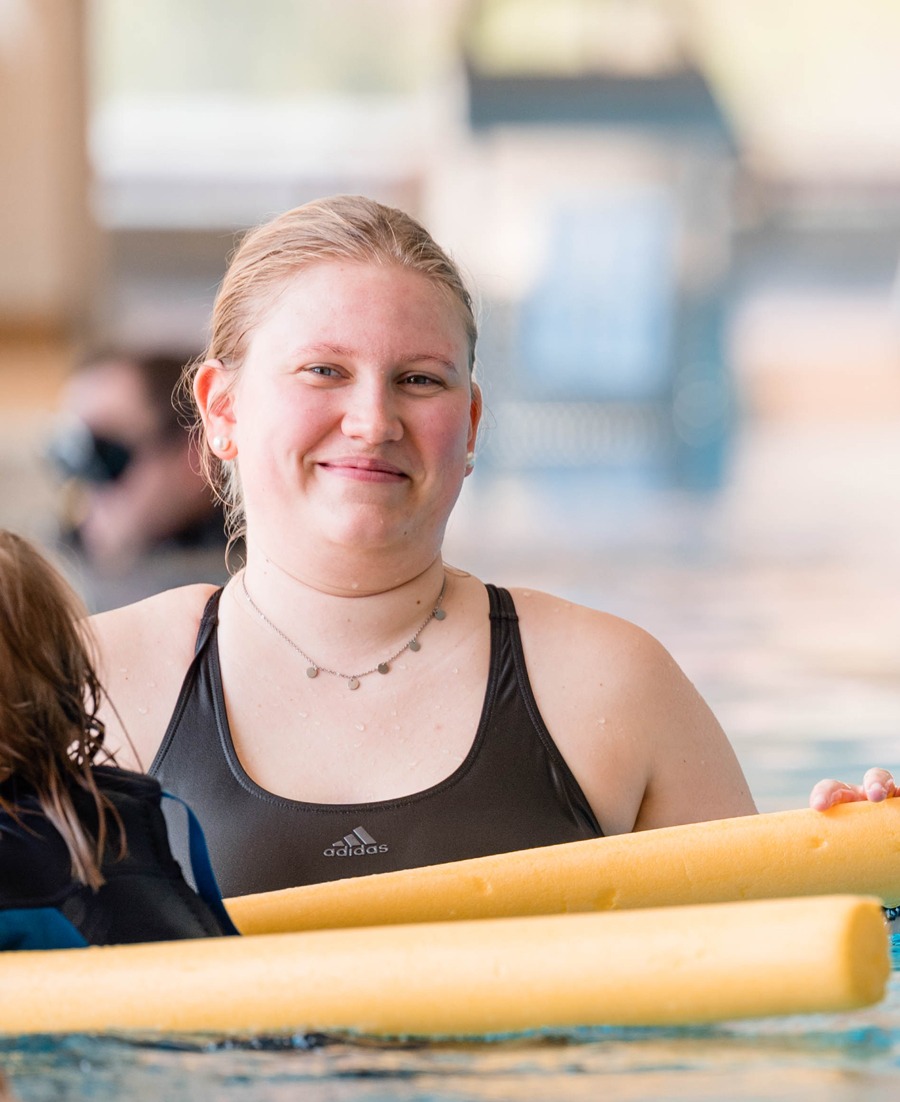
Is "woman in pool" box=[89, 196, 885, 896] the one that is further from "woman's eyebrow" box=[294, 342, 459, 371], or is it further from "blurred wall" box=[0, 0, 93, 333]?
"blurred wall" box=[0, 0, 93, 333]

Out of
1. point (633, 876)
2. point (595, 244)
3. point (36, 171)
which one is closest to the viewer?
point (633, 876)

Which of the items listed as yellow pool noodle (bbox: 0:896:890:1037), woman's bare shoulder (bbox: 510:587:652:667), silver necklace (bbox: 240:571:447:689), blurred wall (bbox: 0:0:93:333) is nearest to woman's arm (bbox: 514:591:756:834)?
woman's bare shoulder (bbox: 510:587:652:667)

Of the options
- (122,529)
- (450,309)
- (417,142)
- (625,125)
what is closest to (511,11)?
(417,142)

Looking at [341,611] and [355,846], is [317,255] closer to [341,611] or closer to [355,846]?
[341,611]

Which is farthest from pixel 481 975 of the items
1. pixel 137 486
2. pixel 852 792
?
pixel 137 486

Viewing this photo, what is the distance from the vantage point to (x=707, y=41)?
20453 millimetres

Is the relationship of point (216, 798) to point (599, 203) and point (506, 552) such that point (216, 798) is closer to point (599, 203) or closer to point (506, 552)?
point (506, 552)

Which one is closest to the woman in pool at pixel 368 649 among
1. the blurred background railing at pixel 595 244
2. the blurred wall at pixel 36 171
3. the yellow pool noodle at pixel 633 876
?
the yellow pool noodle at pixel 633 876

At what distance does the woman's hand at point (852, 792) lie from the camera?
5.79 ft

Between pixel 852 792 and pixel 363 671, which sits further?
pixel 363 671

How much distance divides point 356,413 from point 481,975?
0.64m

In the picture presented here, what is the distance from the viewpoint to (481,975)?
1.42m

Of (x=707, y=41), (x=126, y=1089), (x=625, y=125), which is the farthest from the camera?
(x=707, y=41)

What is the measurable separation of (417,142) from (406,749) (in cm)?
1935
